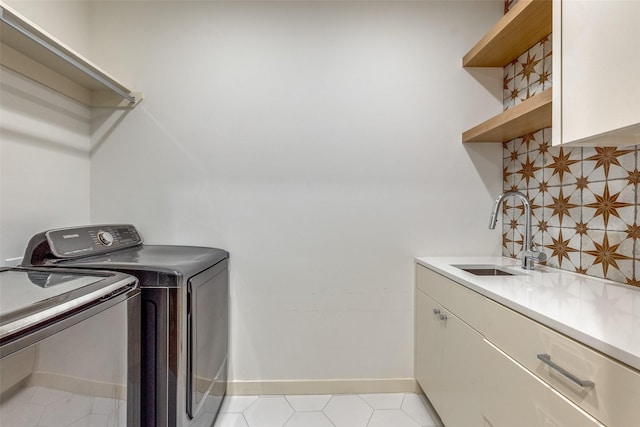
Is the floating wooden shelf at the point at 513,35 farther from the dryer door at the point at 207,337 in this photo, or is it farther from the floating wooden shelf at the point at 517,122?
the dryer door at the point at 207,337

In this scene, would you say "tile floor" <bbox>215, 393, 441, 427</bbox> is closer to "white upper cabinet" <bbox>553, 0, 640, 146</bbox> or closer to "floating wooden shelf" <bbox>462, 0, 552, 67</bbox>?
"white upper cabinet" <bbox>553, 0, 640, 146</bbox>

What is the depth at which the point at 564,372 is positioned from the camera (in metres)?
0.76

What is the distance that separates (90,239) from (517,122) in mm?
2233

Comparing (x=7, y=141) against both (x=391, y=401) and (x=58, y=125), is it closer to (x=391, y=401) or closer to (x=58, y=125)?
(x=58, y=125)

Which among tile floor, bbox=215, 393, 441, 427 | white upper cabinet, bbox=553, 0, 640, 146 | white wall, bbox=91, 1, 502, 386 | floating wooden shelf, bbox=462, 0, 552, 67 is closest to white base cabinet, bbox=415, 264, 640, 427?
tile floor, bbox=215, 393, 441, 427

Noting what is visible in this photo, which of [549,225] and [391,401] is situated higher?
[549,225]

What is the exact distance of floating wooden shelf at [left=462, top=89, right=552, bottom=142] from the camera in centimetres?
124

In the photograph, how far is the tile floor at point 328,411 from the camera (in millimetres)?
1642

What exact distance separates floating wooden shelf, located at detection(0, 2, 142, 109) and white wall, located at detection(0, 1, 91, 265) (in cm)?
5

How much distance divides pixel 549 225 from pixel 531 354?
0.98 meters

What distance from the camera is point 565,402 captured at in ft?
2.49

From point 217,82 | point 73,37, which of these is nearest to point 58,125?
point 73,37

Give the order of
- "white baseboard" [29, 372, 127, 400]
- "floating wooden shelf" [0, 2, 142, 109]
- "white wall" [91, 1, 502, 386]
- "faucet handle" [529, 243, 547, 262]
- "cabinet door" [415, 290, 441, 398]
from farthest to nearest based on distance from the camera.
A: "white wall" [91, 1, 502, 386]
"cabinet door" [415, 290, 441, 398]
"faucet handle" [529, 243, 547, 262]
"floating wooden shelf" [0, 2, 142, 109]
"white baseboard" [29, 372, 127, 400]

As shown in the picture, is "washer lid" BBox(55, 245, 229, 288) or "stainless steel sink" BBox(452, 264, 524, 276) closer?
"washer lid" BBox(55, 245, 229, 288)
